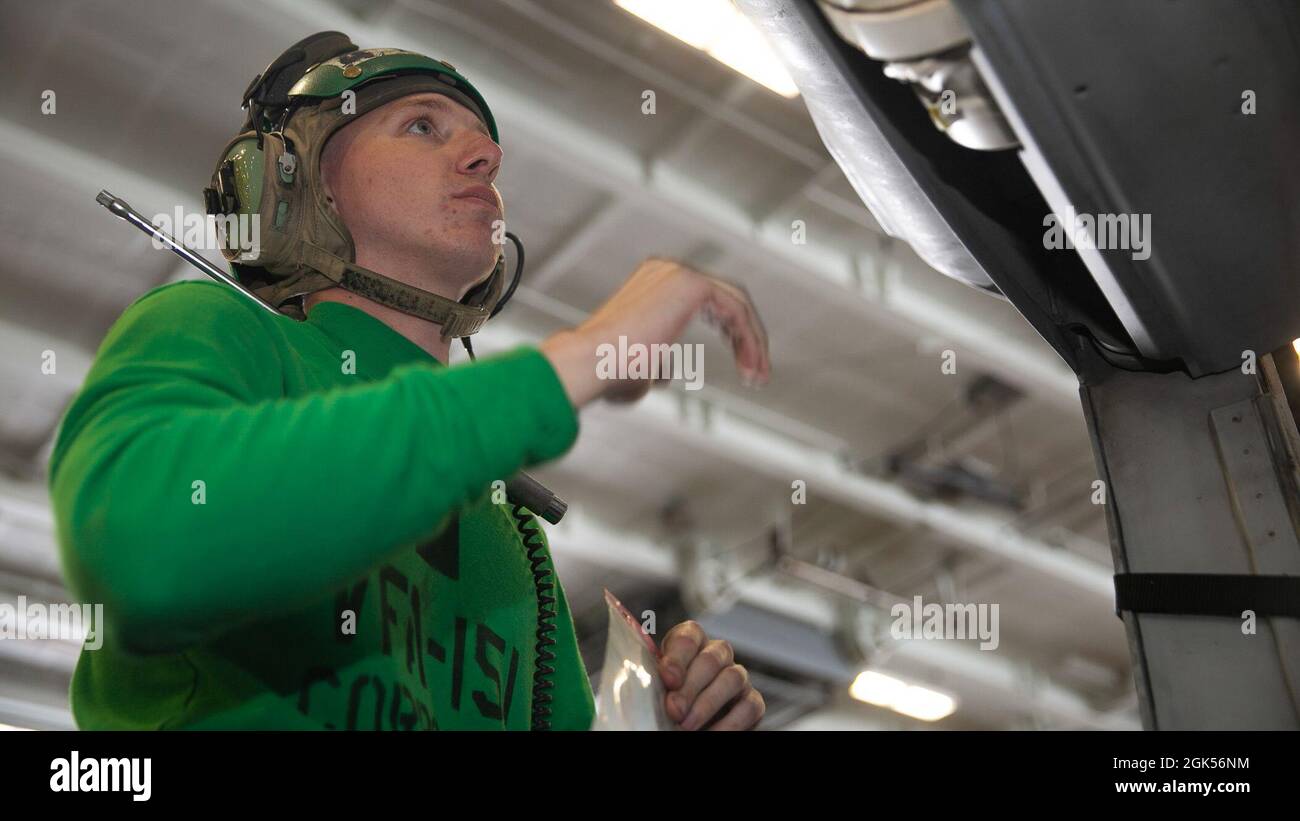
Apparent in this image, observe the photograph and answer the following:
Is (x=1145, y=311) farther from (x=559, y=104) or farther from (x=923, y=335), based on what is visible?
(x=923, y=335)

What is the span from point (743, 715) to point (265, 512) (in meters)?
0.57

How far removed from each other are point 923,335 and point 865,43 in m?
4.86

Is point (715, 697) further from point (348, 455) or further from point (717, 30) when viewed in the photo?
point (717, 30)

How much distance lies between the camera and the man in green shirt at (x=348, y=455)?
750mm

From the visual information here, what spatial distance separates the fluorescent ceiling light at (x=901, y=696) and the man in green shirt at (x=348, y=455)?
713 centimetres

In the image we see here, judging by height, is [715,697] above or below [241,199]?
below

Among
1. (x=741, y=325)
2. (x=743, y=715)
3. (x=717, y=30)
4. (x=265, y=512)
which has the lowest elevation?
(x=743, y=715)

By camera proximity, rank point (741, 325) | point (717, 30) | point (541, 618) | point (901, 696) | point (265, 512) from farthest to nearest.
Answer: point (901, 696) < point (717, 30) < point (541, 618) < point (741, 325) < point (265, 512)

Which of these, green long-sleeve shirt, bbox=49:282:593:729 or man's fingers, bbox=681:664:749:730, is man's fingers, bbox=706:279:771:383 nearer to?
green long-sleeve shirt, bbox=49:282:593:729

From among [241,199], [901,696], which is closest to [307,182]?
[241,199]

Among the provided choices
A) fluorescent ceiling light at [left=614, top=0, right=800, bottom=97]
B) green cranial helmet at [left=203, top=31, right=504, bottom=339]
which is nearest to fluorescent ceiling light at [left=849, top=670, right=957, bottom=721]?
fluorescent ceiling light at [left=614, top=0, right=800, bottom=97]

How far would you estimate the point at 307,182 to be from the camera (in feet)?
4.54

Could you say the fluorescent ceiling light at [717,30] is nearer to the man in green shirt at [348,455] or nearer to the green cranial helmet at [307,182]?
the green cranial helmet at [307,182]

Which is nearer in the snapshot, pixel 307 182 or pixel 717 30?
pixel 307 182
